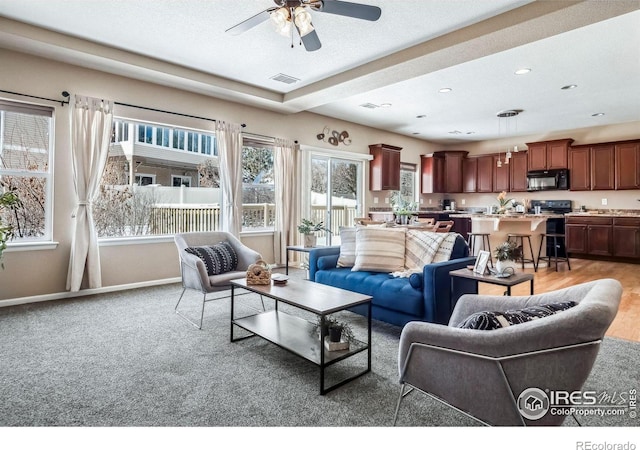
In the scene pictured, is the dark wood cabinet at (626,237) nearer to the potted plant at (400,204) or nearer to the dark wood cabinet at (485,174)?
the dark wood cabinet at (485,174)

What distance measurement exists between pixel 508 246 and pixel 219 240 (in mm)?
2851

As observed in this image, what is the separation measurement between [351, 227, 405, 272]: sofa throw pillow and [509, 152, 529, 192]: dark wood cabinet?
20.4ft

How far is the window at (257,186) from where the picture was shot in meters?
5.91

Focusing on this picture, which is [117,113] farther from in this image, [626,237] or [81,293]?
[626,237]

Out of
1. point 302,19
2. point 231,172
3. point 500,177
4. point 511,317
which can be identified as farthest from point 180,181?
point 500,177

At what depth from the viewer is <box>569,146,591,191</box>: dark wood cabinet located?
744cm

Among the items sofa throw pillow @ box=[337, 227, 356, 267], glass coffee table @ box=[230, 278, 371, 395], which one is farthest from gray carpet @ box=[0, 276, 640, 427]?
sofa throw pillow @ box=[337, 227, 356, 267]

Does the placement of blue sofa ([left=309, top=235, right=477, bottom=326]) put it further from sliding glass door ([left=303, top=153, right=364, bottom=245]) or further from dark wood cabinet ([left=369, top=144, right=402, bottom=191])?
dark wood cabinet ([left=369, top=144, right=402, bottom=191])

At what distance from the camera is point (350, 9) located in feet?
8.62

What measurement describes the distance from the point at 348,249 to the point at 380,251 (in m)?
0.40

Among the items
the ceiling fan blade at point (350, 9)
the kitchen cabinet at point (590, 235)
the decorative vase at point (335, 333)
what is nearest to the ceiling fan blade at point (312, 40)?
the ceiling fan blade at point (350, 9)

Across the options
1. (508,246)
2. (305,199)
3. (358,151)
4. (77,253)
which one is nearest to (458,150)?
(358,151)

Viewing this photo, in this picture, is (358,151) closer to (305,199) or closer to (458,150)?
(305,199)

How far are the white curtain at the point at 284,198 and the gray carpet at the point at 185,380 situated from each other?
9.26ft
